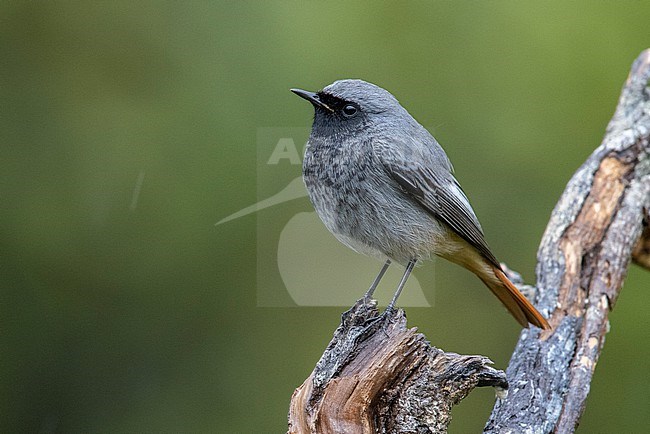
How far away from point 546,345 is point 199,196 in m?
2.67

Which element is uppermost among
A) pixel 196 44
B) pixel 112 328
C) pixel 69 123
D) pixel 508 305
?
pixel 196 44

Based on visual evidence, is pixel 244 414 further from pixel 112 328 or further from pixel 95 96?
pixel 95 96

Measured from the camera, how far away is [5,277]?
614cm

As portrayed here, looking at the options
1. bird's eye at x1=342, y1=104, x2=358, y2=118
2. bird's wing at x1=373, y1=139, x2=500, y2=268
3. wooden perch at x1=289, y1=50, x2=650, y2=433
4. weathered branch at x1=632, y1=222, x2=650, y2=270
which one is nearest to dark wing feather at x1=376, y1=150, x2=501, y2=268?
bird's wing at x1=373, y1=139, x2=500, y2=268

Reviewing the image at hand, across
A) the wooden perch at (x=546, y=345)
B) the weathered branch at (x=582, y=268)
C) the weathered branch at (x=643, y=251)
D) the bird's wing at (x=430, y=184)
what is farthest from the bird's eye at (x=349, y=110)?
the weathered branch at (x=643, y=251)

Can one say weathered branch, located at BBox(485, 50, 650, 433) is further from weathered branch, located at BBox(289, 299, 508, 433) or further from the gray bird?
weathered branch, located at BBox(289, 299, 508, 433)

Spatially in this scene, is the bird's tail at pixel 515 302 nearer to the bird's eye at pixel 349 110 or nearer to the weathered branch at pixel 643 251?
the bird's eye at pixel 349 110

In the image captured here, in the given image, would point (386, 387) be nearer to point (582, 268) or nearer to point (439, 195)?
point (439, 195)

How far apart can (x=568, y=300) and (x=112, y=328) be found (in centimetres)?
321

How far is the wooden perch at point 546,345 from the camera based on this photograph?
11.3ft

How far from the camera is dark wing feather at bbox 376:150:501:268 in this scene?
4215 mm

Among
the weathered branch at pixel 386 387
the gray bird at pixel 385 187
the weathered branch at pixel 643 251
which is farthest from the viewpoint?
the weathered branch at pixel 643 251

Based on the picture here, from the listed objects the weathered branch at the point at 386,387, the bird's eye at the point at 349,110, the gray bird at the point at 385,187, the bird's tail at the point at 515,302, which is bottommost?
the weathered branch at the point at 386,387

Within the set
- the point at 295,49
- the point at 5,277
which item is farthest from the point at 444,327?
the point at 5,277
